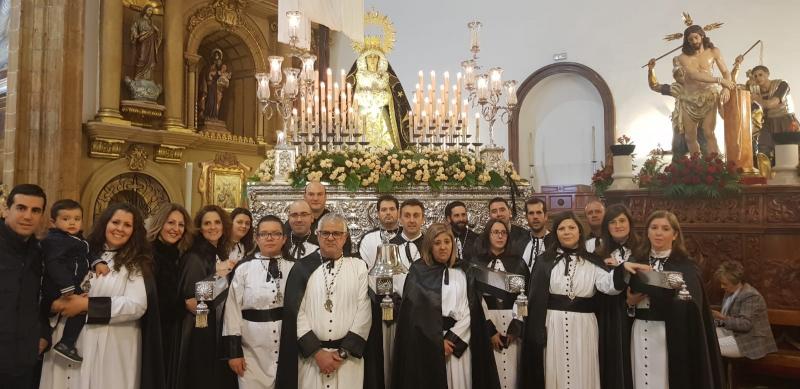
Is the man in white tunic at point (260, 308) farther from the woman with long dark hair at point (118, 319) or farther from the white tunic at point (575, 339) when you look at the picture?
the white tunic at point (575, 339)

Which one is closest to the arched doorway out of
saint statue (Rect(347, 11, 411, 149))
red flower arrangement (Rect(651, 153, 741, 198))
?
saint statue (Rect(347, 11, 411, 149))

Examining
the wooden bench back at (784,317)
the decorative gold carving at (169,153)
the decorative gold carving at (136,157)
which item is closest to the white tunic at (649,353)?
the wooden bench back at (784,317)

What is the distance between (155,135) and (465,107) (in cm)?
633

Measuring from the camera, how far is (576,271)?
438 centimetres

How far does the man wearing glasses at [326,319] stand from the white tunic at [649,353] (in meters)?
1.83

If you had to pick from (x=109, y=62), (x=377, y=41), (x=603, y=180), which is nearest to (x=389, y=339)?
(x=603, y=180)

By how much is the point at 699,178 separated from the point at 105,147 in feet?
30.4

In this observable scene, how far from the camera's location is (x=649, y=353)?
13.9 ft

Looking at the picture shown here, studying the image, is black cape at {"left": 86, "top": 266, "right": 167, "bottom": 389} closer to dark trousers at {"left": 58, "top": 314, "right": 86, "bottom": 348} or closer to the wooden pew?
dark trousers at {"left": 58, "top": 314, "right": 86, "bottom": 348}

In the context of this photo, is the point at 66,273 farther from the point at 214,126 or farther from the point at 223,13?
the point at 223,13

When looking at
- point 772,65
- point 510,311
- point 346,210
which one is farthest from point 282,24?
point 772,65

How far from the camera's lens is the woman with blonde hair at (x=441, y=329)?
13.5 ft

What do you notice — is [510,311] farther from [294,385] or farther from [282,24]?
[282,24]

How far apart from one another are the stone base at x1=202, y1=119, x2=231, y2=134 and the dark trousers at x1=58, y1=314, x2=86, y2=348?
1012 centimetres
